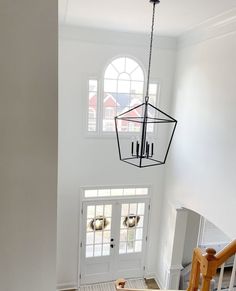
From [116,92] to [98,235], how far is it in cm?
335

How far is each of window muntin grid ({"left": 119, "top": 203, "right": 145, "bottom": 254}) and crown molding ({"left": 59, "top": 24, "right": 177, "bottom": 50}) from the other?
3.59 metres

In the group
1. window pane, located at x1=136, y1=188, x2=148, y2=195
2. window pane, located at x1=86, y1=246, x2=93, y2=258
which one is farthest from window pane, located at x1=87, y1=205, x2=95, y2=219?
window pane, located at x1=136, y1=188, x2=148, y2=195

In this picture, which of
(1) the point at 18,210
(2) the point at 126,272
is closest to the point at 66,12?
(1) the point at 18,210

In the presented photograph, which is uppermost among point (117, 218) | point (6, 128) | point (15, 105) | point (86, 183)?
point (15, 105)

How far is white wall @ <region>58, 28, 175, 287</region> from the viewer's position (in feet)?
17.0

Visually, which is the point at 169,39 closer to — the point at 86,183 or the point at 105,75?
the point at 105,75

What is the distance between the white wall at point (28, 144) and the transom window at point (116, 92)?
143 inches

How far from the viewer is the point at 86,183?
18.9 feet

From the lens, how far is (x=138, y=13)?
155 inches

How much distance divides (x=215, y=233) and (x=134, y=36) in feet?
17.7

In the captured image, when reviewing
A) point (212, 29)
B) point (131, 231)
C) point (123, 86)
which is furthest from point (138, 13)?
point (131, 231)

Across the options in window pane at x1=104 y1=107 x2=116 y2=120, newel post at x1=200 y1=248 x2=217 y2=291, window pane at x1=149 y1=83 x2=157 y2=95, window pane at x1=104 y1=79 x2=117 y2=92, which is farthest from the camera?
window pane at x1=149 y1=83 x2=157 y2=95

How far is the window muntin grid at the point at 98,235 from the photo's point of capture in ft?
19.8

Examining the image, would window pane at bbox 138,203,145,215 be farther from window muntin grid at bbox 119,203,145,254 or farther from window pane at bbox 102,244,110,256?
window pane at bbox 102,244,110,256
